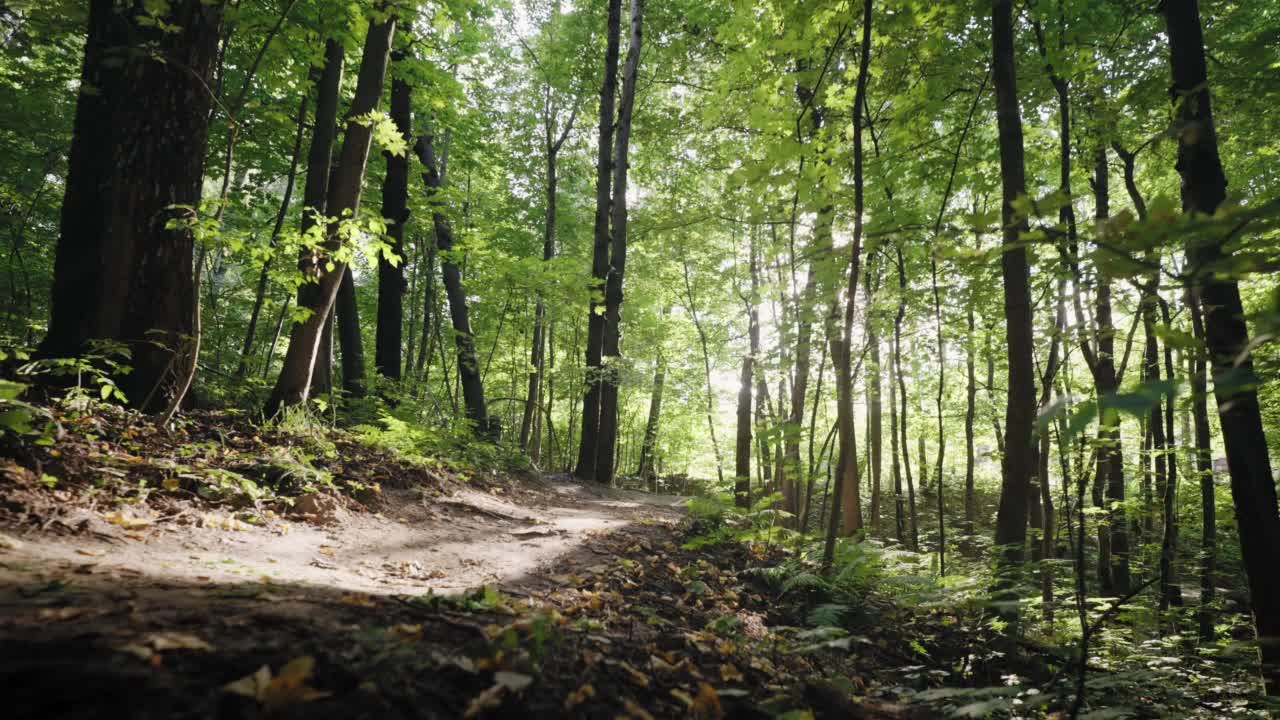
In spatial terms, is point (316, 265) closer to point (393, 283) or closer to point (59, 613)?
point (393, 283)

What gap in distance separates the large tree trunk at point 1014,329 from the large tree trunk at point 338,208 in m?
5.83

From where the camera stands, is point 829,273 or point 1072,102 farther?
point 1072,102

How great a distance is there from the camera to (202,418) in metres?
4.97

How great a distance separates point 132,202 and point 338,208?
1724 mm

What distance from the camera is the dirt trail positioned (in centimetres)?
249

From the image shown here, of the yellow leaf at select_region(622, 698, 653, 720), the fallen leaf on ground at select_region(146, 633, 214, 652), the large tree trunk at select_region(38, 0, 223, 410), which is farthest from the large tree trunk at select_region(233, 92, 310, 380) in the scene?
the yellow leaf at select_region(622, 698, 653, 720)

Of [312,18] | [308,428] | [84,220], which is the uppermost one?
[312,18]

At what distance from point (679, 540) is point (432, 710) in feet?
14.9

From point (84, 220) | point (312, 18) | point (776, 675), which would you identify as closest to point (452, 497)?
point (84, 220)

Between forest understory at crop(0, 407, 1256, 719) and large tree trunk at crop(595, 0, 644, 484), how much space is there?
17.1ft

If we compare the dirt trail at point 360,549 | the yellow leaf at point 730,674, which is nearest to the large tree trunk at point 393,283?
the dirt trail at point 360,549

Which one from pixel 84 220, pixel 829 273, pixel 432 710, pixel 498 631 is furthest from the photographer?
pixel 829 273

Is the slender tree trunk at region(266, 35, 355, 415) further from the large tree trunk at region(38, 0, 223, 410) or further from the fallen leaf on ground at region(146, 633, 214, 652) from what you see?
the fallen leaf on ground at region(146, 633, 214, 652)

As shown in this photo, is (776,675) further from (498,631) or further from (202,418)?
(202,418)
